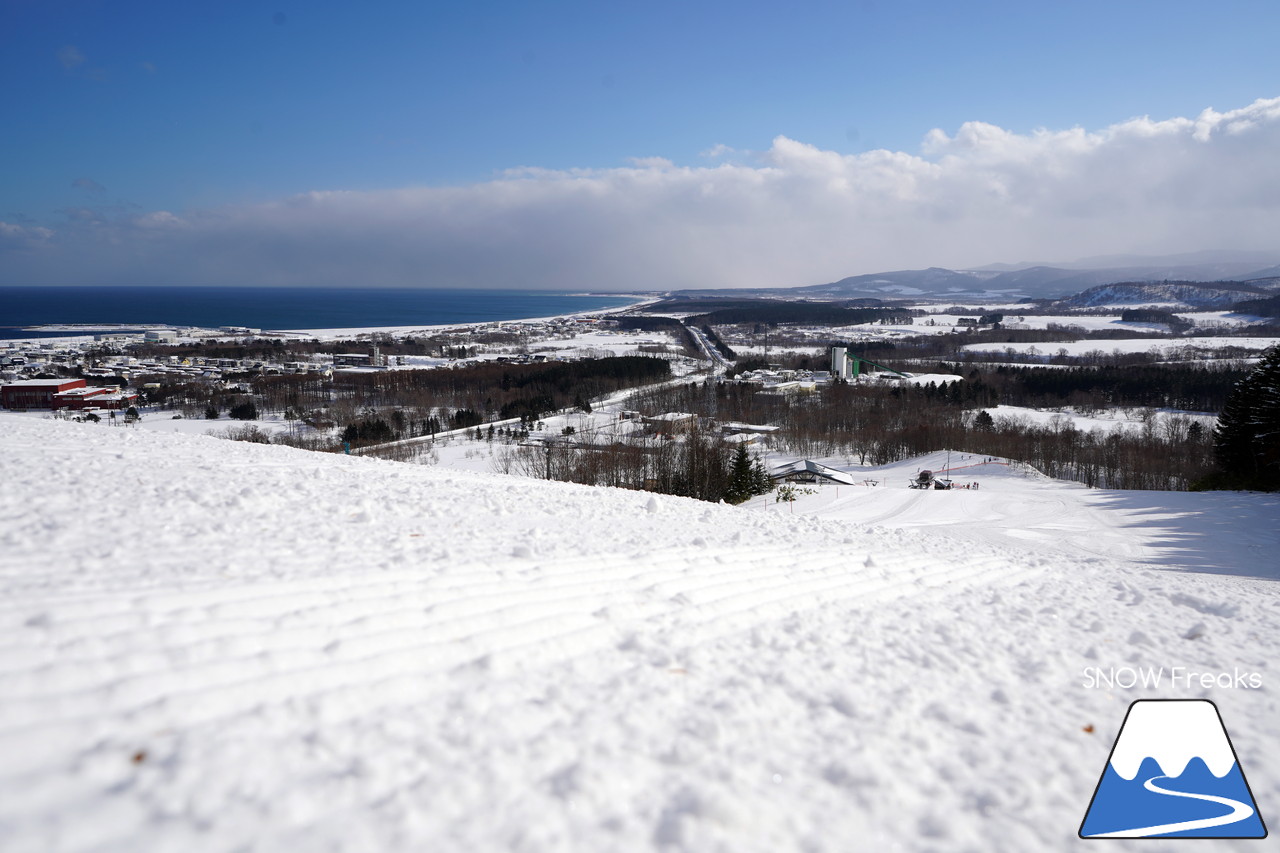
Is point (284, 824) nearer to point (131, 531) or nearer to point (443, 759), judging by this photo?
point (443, 759)

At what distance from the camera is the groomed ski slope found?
2320 millimetres

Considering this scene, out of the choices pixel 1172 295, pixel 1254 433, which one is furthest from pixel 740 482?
pixel 1172 295

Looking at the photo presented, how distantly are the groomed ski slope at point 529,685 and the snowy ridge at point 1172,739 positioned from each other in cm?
10

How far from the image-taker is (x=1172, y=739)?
3.54m

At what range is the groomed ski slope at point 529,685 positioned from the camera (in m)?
2.32

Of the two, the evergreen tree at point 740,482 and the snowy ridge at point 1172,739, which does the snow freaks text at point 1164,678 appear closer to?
the snowy ridge at point 1172,739

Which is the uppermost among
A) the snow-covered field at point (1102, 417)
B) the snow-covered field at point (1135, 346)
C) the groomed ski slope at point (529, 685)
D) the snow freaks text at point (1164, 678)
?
the groomed ski slope at point (529, 685)

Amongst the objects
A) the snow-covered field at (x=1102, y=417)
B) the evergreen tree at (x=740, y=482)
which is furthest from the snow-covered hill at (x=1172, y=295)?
the evergreen tree at (x=740, y=482)

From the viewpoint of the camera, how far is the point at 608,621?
422 centimetres

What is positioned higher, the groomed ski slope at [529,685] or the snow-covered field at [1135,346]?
the groomed ski slope at [529,685]

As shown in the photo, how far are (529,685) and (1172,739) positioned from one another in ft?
11.8

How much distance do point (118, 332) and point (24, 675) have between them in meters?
154

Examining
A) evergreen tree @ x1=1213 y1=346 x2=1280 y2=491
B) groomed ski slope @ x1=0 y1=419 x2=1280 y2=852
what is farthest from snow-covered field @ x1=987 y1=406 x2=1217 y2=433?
groomed ski slope @ x1=0 y1=419 x2=1280 y2=852

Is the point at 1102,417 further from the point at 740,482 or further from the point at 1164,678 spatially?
the point at 1164,678
